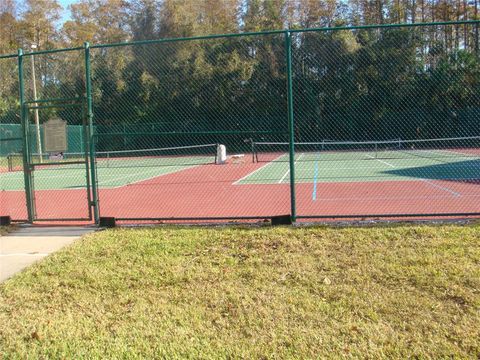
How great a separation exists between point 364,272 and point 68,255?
3.68 meters

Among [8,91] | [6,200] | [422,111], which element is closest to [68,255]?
[6,200]

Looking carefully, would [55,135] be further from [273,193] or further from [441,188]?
[441,188]

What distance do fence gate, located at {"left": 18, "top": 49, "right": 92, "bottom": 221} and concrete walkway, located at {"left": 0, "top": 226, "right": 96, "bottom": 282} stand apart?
0.38 meters

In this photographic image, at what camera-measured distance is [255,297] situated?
4.62 meters

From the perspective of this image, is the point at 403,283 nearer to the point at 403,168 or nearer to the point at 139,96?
the point at 403,168

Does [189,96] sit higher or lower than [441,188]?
higher

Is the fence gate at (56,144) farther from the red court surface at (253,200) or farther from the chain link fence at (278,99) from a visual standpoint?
the chain link fence at (278,99)

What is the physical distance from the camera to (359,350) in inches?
141

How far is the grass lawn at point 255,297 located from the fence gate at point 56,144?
2.09 m

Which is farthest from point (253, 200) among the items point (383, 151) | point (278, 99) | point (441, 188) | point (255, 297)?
point (383, 151)

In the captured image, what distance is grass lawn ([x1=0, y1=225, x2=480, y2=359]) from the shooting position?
3.71 metres

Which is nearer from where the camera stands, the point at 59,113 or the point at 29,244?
the point at 29,244

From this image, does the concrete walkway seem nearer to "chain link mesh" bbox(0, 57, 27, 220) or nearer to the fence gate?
the fence gate

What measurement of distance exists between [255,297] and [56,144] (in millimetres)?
4868
